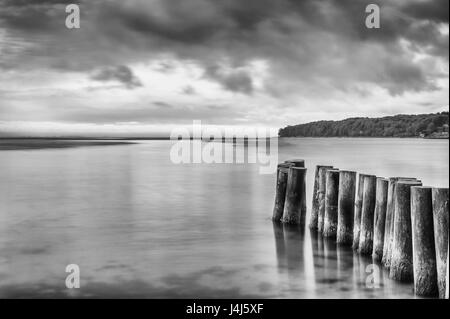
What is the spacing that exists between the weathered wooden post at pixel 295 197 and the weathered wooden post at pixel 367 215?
1.96 metres

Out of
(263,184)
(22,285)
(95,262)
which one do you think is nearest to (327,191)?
(95,262)

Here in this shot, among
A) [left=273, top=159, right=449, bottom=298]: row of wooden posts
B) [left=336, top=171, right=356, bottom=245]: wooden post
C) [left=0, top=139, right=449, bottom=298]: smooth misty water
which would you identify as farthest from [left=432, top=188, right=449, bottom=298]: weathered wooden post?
[left=336, top=171, right=356, bottom=245]: wooden post

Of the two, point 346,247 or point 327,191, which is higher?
point 327,191

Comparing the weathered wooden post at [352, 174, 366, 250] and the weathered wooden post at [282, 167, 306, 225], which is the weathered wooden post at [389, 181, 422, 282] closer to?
the weathered wooden post at [352, 174, 366, 250]

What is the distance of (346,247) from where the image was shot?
25.2 ft

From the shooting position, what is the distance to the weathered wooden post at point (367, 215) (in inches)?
269

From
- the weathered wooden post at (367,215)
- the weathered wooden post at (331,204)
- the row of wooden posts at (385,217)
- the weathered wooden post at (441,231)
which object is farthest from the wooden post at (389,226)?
the weathered wooden post at (331,204)

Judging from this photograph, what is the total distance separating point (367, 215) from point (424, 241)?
1.75 metres

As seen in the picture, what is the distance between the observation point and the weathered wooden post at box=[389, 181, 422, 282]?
5.67 m

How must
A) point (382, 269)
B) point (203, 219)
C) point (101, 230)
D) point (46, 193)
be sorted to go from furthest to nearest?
point (46, 193), point (203, 219), point (101, 230), point (382, 269)

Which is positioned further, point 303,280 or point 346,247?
point 346,247

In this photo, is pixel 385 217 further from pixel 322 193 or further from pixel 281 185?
pixel 281 185
